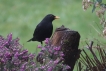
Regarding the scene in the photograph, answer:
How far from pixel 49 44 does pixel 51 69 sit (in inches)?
20.6

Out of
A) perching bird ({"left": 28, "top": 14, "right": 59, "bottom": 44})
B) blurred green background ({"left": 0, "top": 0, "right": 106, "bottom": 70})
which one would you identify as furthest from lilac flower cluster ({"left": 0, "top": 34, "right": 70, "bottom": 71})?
blurred green background ({"left": 0, "top": 0, "right": 106, "bottom": 70})

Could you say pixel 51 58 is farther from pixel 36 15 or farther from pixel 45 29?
pixel 36 15

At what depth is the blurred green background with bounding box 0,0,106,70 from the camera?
43.1ft

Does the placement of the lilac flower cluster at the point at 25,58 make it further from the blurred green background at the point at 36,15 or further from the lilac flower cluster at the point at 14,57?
the blurred green background at the point at 36,15

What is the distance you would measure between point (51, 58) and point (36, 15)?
861 centimetres

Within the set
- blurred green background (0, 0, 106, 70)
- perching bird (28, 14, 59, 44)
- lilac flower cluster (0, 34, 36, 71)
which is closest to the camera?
lilac flower cluster (0, 34, 36, 71)

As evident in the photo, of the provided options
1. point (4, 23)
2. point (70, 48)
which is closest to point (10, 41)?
point (70, 48)

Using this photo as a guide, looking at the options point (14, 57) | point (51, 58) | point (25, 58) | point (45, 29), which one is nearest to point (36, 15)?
point (45, 29)

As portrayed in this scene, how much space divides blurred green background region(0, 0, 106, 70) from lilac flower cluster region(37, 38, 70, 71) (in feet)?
20.8

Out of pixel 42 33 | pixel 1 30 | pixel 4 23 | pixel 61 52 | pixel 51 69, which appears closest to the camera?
pixel 51 69

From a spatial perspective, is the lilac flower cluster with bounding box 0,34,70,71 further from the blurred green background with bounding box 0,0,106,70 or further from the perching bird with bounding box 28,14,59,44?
the blurred green background with bounding box 0,0,106,70

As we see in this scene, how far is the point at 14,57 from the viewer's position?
5492 millimetres

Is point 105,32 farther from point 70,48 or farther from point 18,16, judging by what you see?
point 18,16

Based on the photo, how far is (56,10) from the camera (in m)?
14.5
